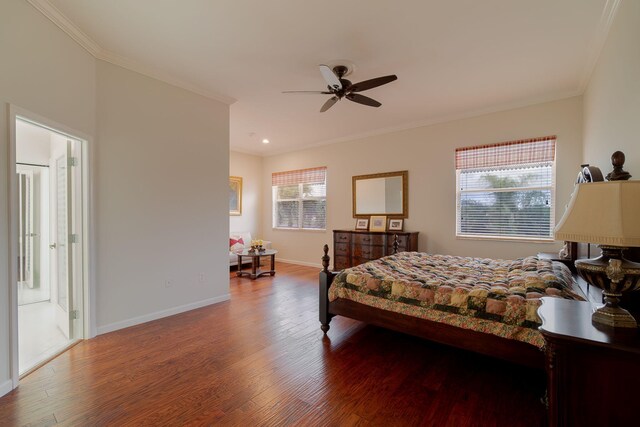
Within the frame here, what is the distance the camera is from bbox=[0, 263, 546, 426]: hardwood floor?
72.8 inches

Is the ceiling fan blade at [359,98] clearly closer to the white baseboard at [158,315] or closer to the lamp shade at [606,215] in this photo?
the lamp shade at [606,215]

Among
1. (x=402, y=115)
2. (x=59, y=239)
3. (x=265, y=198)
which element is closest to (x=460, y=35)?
(x=402, y=115)

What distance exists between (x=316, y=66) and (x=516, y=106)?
321cm

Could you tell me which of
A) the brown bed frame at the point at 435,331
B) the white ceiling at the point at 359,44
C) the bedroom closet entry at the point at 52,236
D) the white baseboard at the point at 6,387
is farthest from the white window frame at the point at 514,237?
the white baseboard at the point at 6,387

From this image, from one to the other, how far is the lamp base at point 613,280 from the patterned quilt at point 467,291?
797 millimetres

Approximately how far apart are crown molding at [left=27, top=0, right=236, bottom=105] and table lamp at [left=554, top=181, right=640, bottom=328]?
3889 mm

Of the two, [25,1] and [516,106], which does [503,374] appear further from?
[25,1]

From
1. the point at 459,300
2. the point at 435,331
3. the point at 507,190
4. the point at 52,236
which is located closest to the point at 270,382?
the point at 435,331

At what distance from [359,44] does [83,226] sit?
3346 mm

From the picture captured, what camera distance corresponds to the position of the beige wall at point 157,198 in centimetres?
315

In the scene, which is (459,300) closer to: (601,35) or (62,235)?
(601,35)

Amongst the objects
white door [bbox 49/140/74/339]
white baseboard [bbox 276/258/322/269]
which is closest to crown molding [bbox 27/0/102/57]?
white door [bbox 49/140/74/339]

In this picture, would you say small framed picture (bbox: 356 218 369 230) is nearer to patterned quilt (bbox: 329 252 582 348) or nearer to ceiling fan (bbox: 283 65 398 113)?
patterned quilt (bbox: 329 252 582 348)

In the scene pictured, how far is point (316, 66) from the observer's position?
10.6ft
